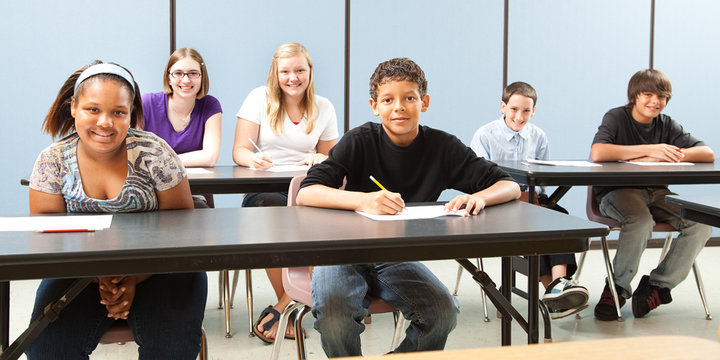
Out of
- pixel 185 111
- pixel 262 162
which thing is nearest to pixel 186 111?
pixel 185 111

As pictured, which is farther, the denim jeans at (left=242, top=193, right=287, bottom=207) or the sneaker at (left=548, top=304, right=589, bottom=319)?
the denim jeans at (left=242, top=193, right=287, bottom=207)

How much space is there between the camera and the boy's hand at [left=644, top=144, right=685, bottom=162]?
3320 mm

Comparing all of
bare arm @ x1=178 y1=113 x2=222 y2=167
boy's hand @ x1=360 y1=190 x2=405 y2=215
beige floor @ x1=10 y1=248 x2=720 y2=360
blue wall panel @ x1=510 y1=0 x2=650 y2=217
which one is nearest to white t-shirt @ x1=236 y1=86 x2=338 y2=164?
bare arm @ x1=178 y1=113 x2=222 y2=167

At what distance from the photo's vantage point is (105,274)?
1.34 m

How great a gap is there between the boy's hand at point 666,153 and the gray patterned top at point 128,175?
94.7 inches

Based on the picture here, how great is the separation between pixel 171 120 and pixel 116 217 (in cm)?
163

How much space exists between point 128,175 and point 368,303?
28.2 inches

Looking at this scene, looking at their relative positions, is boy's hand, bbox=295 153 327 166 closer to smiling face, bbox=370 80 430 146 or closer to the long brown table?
smiling face, bbox=370 80 430 146

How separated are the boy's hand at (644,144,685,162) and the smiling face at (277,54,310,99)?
169 cm

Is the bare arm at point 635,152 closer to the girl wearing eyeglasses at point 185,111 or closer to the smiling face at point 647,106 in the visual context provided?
the smiling face at point 647,106

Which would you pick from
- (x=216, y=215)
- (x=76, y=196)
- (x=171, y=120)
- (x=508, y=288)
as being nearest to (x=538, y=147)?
(x=508, y=288)

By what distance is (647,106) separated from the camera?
3.48 meters

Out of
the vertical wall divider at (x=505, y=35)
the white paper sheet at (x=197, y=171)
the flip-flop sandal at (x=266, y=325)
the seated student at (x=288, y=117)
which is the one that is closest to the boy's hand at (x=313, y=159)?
the seated student at (x=288, y=117)

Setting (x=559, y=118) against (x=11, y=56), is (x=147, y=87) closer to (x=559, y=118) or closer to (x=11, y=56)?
(x=11, y=56)
